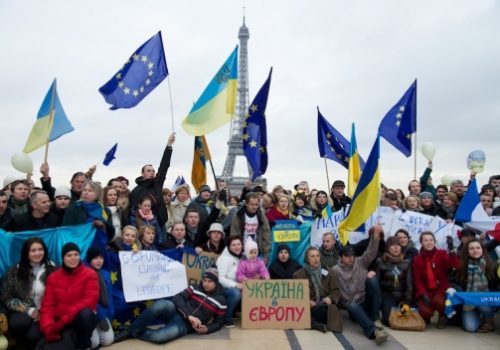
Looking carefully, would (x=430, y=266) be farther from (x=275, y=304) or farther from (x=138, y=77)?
→ (x=138, y=77)

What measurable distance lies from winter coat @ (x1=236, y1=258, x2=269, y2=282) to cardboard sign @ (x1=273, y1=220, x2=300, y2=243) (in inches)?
39.3

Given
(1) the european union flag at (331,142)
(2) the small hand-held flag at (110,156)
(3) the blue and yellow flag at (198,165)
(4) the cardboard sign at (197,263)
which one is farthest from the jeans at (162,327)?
(2) the small hand-held flag at (110,156)

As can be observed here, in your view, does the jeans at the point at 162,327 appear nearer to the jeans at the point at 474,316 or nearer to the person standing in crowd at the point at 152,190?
the person standing in crowd at the point at 152,190

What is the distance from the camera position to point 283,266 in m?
7.46

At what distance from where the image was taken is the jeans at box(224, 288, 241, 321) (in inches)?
273

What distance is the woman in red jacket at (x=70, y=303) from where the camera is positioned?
5.51 meters

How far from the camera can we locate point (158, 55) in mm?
9641

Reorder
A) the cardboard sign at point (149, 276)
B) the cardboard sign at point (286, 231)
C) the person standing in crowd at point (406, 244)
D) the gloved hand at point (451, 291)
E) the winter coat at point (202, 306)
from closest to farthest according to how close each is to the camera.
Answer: the winter coat at point (202, 306), the cardboard sign at point (149, 276), the gloved hand at point (451, 291), the person standing in crowd at point (406, 244), the cardboard sign at point (286, 231)

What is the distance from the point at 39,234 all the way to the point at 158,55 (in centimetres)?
448

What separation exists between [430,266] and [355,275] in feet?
3.47

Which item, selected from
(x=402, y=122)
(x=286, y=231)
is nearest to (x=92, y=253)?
(x=286, y=231)

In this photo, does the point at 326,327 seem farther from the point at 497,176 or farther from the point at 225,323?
the point at 497,176

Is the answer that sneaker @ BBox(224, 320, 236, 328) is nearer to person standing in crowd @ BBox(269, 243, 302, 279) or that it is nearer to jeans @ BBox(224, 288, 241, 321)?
jeans @ BBox(224, 288, 241, 321)

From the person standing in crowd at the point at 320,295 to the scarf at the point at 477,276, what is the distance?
1.83 m
